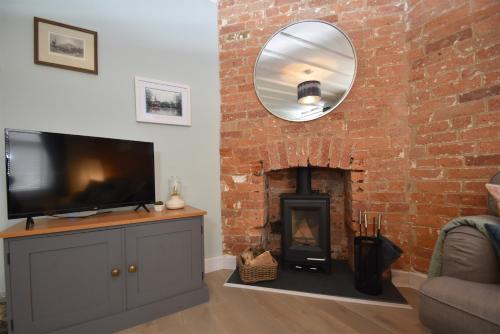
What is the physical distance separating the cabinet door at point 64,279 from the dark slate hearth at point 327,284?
3.11 feet

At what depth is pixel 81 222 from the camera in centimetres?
124

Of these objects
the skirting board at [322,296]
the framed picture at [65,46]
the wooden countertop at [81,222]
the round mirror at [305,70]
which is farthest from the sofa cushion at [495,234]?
the framed picture at [65,46]

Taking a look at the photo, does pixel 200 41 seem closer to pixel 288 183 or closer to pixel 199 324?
pixel 288 183

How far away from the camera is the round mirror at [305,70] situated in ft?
5.99

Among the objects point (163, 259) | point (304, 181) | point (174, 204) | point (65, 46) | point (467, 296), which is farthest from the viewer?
point (304, 181)

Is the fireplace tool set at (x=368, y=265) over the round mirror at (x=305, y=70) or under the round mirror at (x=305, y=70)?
under

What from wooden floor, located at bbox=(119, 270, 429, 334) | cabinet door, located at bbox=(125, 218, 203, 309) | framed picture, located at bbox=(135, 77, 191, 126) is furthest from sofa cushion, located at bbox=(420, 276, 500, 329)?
framed picture, located at bbox=(135, 77, 191, 126)

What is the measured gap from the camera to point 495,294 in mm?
820

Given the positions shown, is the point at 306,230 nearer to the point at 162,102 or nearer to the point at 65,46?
the point at 162,102

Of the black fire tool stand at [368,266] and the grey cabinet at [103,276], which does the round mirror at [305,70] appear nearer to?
the black fire tool stand at [368,266]

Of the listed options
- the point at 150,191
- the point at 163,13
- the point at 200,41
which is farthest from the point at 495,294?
the point at 163,13

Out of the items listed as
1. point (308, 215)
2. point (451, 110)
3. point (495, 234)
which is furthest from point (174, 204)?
point (451, 110)

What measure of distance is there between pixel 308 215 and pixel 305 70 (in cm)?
140

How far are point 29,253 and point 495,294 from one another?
7.10 feet
